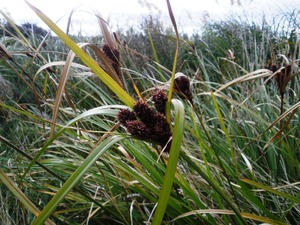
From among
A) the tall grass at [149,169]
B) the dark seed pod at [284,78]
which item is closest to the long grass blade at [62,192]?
the tall grass at [149,169]

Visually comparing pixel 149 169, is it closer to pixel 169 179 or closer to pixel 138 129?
pixel 138 129

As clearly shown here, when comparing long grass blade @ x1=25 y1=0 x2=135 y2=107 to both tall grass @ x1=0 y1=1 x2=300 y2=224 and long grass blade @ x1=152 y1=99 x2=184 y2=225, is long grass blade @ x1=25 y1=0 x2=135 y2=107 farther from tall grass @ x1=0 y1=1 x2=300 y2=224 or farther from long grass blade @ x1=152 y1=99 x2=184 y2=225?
long grass blade @ x1=152 y1=99 x2=184 y2=225

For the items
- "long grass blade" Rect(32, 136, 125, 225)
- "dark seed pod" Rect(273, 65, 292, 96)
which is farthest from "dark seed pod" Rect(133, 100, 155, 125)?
"dark seed pod" Rect(273, 65, 292, 96)

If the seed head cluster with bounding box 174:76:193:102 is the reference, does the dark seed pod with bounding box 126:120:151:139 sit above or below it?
below

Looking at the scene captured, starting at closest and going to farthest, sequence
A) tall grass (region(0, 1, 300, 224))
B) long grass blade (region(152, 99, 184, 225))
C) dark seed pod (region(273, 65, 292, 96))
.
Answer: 1. long grass blade (region(152, 99, 184, 225))
2. tall grass (region(0, 1, 300, 224))
3. dark seed pod (region(273, 65, 292, 96))

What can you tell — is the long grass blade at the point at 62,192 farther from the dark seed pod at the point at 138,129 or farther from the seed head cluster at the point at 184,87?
the seed head cluster at the point at 184,87

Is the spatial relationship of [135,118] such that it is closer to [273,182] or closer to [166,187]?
[166,187]

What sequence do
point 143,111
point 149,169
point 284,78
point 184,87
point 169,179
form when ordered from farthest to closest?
point 149,169 → point 284,78 → point 184,87 → point 143,111 → point 169,179

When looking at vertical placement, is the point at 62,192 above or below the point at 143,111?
below

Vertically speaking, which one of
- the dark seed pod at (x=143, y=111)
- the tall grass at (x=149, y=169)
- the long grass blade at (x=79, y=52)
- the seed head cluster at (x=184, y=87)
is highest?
the long grass blade at (x=79, y=52)

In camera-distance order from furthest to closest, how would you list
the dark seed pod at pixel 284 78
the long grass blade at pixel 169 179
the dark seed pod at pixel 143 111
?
the dark seed pod at pixel 284 78
the dark seed pod at pixel 143 111
the long grass blade at pixel 169 179

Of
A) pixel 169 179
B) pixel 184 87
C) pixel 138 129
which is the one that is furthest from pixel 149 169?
pixel 169 179
